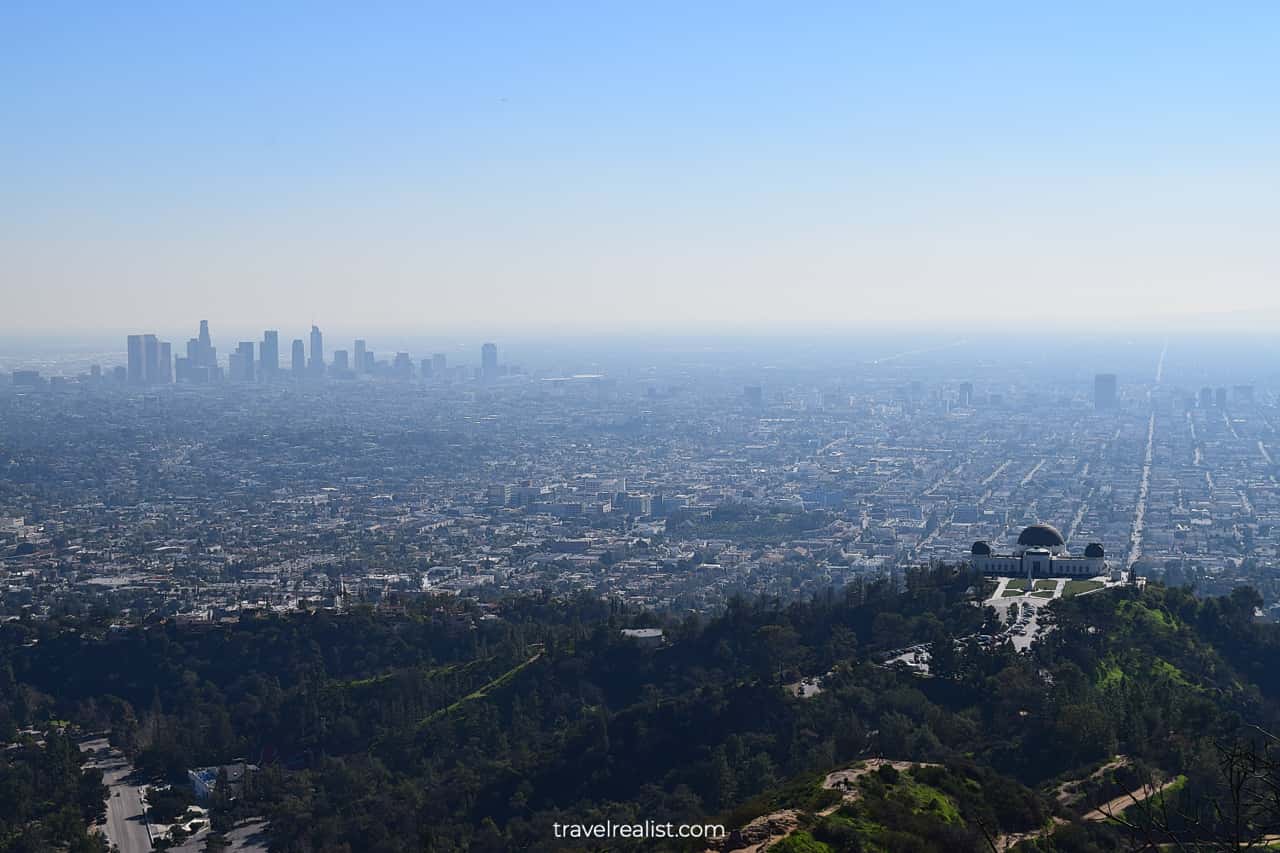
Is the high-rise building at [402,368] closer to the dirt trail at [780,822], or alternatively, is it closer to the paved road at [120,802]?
the paved road at [120,802]

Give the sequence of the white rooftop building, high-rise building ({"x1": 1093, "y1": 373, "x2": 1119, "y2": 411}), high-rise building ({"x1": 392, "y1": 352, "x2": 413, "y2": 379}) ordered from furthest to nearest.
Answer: high-rise building ({"x1": 392, "y1": 352, "x2": 413, "y2": 379})
high-rise building ({"x1": 1093, "y1": 373, "x2": 1119, "y2": 411})
the white rooftop building

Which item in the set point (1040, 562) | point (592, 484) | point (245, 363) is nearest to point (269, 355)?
point (245, 363)

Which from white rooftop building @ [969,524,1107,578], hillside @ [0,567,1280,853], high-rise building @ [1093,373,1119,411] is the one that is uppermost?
high-rise building @ [1093,373,1119,411]

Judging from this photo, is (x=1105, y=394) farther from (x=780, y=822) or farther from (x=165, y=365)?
(x=780, y=822)

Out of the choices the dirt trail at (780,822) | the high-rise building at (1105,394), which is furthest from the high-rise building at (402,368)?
the dirt trail at (780,822)

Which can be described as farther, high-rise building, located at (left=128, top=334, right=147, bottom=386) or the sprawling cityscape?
high-rise building, located at (left=128, top=334, right=147, bottom=386)
